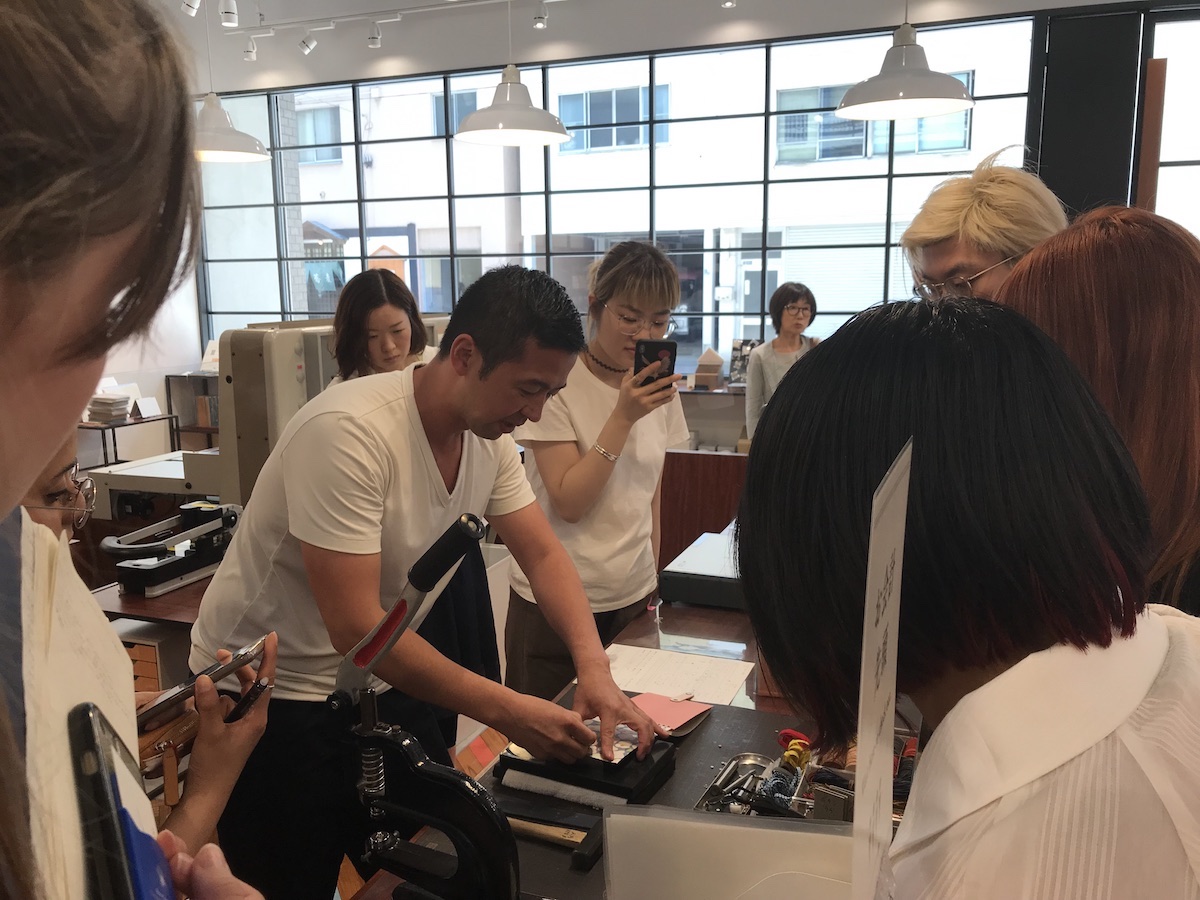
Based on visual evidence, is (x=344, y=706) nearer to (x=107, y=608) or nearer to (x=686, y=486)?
(x=107, y=608)

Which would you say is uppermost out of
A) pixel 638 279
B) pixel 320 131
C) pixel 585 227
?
pixel 320 131

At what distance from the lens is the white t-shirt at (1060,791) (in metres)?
0.50

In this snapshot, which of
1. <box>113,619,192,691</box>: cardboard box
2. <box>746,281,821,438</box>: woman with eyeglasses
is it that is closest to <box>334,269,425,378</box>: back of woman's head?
<box>113,619,192,691</box>: cardboard box

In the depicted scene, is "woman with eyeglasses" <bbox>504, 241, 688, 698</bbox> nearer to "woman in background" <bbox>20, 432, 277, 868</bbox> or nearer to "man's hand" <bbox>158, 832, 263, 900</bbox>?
"woman in background" <bbox>20, 432, 277, 868</bbox>

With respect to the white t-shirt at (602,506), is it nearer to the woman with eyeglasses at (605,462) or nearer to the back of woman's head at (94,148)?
the woman with eyeglasses at (605,462)

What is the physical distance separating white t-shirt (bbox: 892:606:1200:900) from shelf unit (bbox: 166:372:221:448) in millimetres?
9437

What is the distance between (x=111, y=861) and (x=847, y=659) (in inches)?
19.8

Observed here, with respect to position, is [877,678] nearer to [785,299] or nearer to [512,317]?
[512,317]

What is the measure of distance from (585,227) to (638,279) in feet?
20.5

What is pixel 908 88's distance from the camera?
3.34 m

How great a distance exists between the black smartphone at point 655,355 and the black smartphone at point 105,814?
1.77 meters

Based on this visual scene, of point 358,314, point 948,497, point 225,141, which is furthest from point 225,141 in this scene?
point 948,497

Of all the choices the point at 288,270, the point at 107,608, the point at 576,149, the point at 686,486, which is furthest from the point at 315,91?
the point at 107,608

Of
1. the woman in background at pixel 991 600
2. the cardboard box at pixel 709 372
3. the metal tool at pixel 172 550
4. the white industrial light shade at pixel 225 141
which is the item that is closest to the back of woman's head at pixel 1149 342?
the woman in background at pixel 991 600
